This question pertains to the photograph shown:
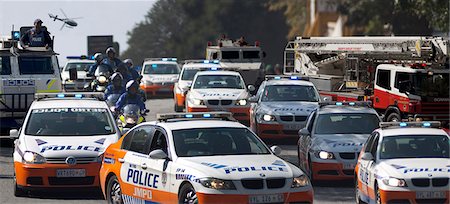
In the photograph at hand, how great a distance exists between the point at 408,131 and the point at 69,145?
536 cm

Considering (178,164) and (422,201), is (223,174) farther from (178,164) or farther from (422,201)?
(422,201)

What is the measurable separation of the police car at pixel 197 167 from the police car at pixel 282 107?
12.4 m

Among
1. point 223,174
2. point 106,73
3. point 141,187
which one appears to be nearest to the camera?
point 223,174

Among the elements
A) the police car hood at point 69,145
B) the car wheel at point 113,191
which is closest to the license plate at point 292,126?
the police car hood at point 69,145

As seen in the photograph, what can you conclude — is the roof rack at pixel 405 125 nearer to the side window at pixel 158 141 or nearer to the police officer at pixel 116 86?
the side window at pixel 158 141

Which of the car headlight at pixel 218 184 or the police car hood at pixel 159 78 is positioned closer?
the car headlight at pixel 218 184

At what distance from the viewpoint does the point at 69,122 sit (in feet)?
65.1

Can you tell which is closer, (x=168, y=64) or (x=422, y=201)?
(x=422, y=201)

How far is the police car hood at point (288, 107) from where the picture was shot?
1140 inches

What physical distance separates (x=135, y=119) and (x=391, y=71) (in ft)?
38.2

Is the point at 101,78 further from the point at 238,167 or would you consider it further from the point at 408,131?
the point at 238,167

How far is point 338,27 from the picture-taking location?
96000mm

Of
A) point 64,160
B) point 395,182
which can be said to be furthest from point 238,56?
point 395,182

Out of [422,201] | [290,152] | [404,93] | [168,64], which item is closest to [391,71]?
[404,93]
